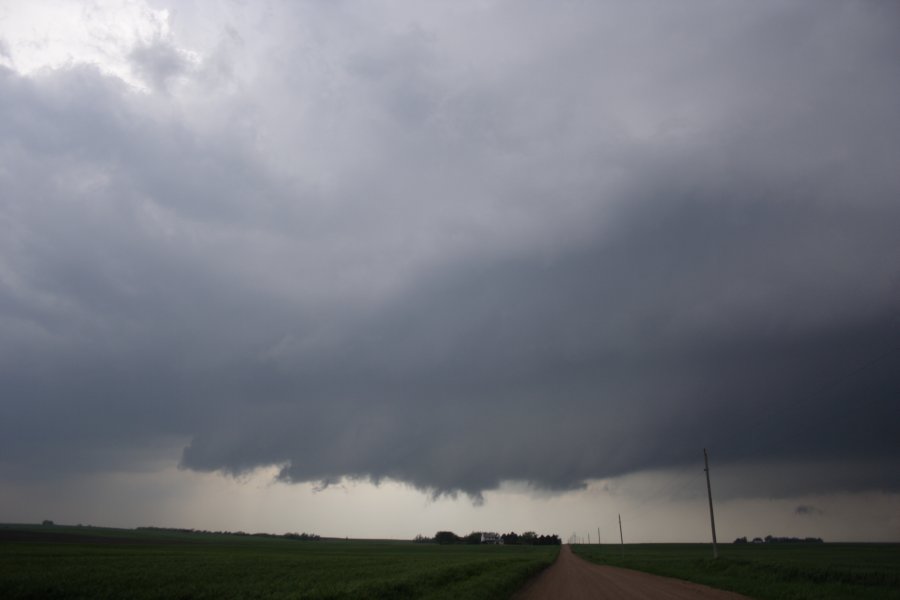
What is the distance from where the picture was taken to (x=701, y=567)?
64.6 m

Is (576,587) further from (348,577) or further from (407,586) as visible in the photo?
(348,577)

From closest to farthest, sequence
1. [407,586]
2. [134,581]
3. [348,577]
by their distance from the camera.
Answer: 1. [407,586]
2. [134,581]
3. [348,577]

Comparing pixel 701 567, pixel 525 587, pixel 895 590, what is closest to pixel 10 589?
pixel 525 587

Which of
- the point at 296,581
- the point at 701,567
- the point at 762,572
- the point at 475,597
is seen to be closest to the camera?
the point at 475,597

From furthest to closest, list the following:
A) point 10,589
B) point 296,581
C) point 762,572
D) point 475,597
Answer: point 762,572 → point 296,581 → point 10,589 → point 475,597

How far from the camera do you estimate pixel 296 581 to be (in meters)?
41.6

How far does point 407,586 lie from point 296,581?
36.8 feet

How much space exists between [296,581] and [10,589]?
16864 mm

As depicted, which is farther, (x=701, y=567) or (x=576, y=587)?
(x=701, y=567)

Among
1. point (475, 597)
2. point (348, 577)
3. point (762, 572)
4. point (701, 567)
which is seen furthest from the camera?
point (701, 567)

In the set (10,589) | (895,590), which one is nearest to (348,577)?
(10,589)

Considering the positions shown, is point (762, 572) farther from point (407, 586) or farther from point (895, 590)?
point (407, 586)

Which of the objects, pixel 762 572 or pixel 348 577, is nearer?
pixel 348 577

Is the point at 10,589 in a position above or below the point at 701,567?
above
